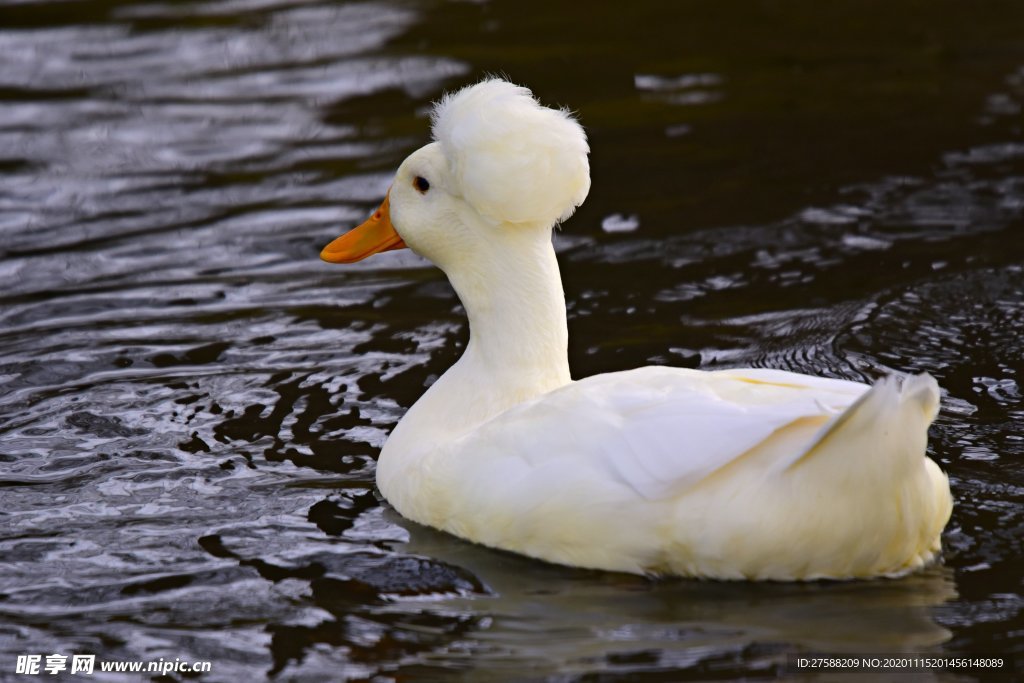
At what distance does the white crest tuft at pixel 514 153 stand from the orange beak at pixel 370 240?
614 millimetres

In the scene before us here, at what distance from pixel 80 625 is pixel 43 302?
134 inches

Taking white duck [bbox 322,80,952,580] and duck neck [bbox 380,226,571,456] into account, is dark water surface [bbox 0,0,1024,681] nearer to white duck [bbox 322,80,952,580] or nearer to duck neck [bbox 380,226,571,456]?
white duck [bbox 322,80,952,580]

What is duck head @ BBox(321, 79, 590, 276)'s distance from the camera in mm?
5152

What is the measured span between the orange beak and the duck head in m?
0.10

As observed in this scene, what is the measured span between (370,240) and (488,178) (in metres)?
0.91

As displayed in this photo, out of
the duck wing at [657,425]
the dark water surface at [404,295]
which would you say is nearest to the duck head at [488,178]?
the duck wing at [657,425]

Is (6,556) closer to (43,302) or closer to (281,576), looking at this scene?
(281,576)

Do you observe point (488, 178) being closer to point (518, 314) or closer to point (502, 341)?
point (518, 314)

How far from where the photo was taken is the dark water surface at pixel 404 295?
15.4 ft

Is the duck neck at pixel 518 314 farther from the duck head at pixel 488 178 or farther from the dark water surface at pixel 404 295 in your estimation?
the dark water surface at pixel 404 295

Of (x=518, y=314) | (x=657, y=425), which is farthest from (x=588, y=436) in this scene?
(x=518, y=314)

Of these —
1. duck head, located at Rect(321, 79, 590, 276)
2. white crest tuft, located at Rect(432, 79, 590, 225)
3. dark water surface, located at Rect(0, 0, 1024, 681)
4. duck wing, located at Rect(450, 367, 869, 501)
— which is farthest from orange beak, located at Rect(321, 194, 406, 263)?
duck wing, located at Rect(450, 367, 869, 501)

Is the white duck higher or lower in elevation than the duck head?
lower

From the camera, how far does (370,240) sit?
6.01 meters
